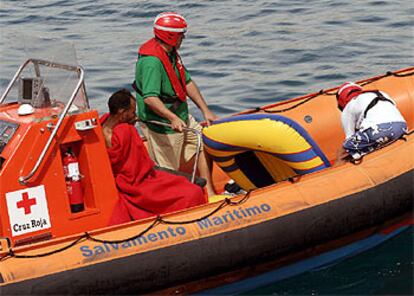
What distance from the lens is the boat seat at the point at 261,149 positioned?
7488mm

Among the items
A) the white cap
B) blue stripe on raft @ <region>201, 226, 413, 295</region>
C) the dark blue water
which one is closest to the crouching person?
blue stripe on raft @ <region>201, 226, 413, 295</region>

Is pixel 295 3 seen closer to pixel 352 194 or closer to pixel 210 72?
pixel 210 72

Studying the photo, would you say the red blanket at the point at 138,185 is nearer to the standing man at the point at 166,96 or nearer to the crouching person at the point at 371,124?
the standing man at the point at 166,96

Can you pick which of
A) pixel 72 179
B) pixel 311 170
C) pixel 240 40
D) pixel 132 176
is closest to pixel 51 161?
pixel 72 179

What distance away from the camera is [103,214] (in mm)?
7238

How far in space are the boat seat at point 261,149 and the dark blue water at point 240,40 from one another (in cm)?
333

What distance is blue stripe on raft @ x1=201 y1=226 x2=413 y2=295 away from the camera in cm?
737

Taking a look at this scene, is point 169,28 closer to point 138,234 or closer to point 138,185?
point 138,185

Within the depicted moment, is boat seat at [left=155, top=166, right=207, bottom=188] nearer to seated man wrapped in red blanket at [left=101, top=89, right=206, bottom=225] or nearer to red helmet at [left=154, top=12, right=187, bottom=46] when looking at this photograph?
seated man wrapped in red blanket at [left=101, top=89, right=206, bottom=225]

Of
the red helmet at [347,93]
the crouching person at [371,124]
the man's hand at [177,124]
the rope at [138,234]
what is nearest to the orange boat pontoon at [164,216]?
the rope at [138,234]

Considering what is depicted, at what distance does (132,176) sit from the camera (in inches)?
286

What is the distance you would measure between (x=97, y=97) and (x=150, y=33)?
2.80 metres

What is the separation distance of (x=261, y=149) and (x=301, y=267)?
0.92 meters

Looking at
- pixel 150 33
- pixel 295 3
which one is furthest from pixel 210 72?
pixel 295 3
